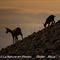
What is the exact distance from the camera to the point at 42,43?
171 ft

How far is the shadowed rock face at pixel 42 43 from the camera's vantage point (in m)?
47.6

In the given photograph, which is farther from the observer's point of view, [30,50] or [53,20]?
[53,20]

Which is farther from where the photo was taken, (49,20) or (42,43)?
(49,20)

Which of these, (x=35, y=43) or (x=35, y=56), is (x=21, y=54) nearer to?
(x=35, y=43)

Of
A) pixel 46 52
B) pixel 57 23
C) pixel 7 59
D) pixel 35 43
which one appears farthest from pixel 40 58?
pixel 57 23

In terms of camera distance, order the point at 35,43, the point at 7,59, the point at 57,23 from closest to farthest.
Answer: the point at 7,59 < the point at 35,43 < the point at 57,23

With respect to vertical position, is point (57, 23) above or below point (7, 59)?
above

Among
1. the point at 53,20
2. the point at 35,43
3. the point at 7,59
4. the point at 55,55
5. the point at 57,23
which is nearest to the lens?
the point at 55,55

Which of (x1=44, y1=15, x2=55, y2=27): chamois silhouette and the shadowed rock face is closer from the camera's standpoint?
the shadowed rock face

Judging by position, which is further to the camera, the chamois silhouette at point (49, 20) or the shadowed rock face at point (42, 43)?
the chamois silhouette at point (49, 20)

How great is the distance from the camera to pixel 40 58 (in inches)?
1802

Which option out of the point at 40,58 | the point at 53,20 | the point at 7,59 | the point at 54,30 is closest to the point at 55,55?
the point at 40,58

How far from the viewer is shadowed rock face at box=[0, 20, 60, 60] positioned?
156ft

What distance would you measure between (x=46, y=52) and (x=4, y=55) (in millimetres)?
10627
